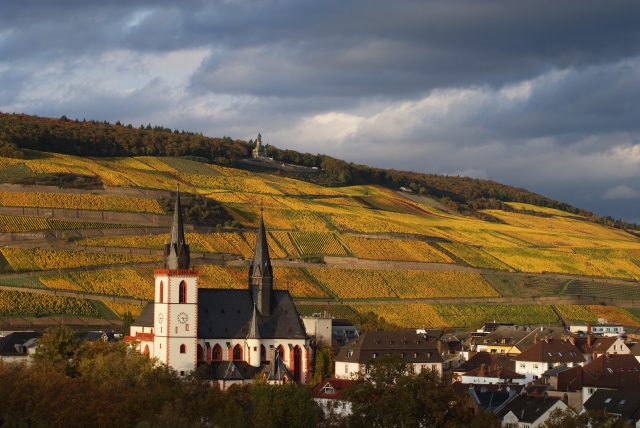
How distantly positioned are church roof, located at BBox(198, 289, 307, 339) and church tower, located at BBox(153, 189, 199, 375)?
1.14 m

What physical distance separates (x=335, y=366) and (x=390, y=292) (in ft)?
133

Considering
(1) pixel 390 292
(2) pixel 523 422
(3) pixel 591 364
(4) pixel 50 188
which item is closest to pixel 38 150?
(4) pixel 50 188

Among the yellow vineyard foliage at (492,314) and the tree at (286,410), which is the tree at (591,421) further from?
the yellow vineyard foliage at (492,314)

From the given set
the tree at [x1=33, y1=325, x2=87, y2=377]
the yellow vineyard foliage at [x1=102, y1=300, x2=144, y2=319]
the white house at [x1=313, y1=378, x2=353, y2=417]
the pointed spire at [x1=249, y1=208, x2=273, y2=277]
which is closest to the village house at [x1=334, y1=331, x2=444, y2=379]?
the pointed spire at [x1=249, y1=208, x2=273, y2=277]

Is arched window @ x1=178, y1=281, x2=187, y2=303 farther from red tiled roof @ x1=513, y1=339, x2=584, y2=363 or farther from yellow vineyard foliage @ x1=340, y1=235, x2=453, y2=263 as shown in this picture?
yellow vineyard foliage @ x1=340, y1=235, x2=453, y2=263

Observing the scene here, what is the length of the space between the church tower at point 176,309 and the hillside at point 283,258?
19.4m

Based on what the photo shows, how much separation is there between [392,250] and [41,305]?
174 feet

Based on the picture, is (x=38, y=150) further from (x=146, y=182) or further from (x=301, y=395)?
(x=301, y=395)

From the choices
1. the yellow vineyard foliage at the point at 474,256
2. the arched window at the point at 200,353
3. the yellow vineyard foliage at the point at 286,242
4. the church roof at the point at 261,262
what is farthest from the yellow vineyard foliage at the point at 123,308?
the yellow vineyard foliage at the point at 474,256

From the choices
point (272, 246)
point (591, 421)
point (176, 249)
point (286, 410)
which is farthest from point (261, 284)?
point (272, 246)

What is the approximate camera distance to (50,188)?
144875 millimetres

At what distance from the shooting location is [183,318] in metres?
94.4

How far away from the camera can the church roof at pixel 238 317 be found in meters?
95.6

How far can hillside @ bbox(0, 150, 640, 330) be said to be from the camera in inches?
4759
